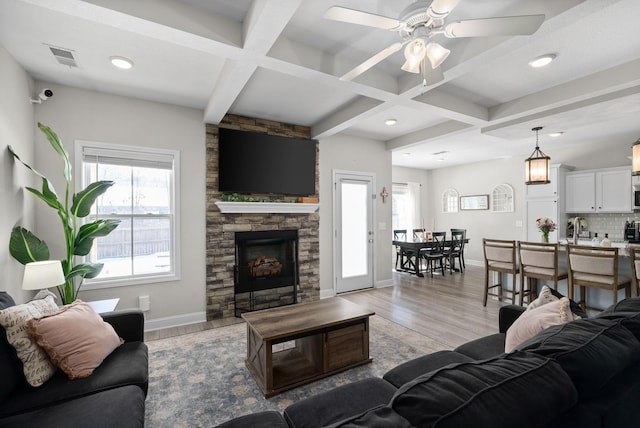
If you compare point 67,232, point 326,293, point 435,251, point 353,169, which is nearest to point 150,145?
point 67,232

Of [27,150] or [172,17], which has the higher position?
[172,17]

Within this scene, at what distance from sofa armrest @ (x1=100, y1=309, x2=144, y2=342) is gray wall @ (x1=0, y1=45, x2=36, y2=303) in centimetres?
106

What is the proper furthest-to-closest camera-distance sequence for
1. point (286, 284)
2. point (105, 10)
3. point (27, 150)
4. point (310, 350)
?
point (286, 284)
point (27, 150)
point (310, 350)
point (105, 10)

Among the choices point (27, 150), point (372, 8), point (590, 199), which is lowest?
point (590, 199)

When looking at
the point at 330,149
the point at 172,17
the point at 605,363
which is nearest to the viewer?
the point at 605,363

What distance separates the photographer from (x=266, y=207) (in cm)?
418

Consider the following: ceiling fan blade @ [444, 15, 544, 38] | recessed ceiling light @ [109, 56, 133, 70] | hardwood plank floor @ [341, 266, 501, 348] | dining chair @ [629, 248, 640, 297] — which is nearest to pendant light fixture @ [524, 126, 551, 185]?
dining chair @ [629, 248, 640, 297]

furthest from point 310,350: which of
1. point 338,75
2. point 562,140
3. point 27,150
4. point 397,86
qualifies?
point 562,140

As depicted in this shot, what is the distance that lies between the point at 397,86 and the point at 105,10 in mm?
2438

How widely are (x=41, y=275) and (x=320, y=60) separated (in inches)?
109

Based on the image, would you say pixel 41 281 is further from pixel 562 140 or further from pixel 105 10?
pixel 562 140

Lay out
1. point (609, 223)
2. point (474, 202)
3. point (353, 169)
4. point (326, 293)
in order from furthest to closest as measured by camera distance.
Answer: point (474, 202)
point (609, 223)
point (353, 169)
point (326, 293)

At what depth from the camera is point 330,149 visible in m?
4.95

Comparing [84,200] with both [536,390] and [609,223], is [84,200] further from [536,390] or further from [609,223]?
[609,223]
